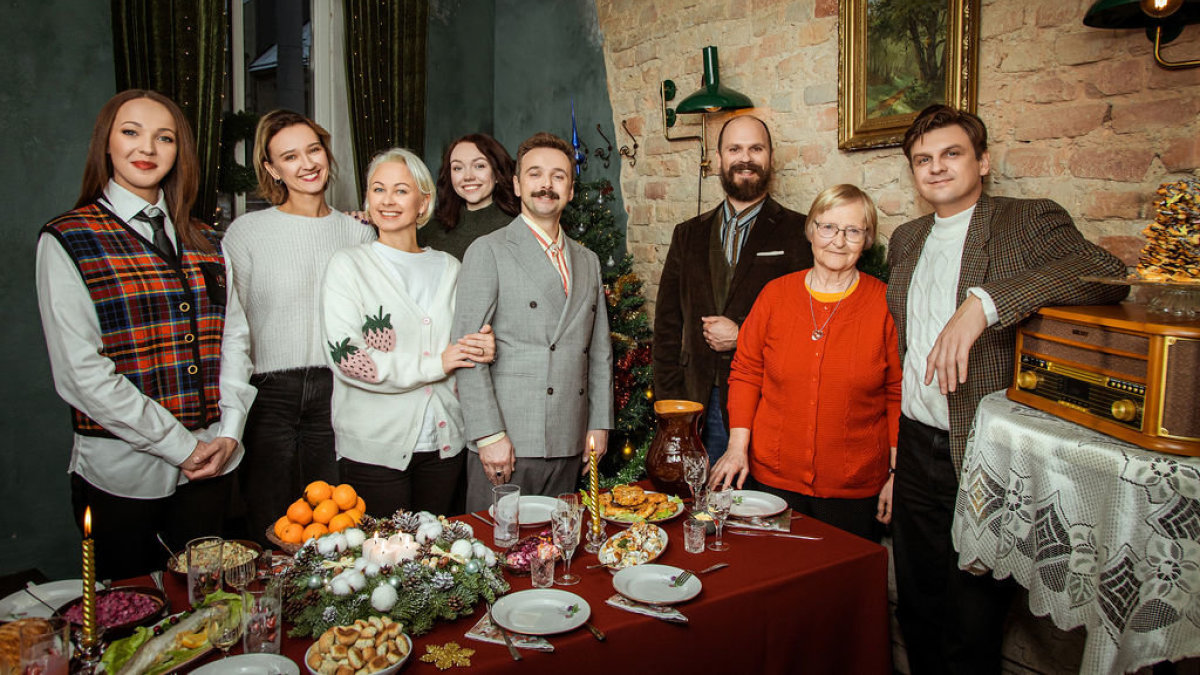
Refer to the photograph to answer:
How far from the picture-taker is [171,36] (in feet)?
12.1

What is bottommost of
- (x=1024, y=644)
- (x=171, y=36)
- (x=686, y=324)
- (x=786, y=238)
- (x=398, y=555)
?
(x=1024, y=644)

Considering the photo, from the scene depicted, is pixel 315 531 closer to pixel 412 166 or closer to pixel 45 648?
pixel 45 648

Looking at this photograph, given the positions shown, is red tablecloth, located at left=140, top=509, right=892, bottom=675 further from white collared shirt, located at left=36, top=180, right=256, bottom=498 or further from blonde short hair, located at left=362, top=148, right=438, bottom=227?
blonde short hair, located at left=362, top=148, right=438, bottom=227

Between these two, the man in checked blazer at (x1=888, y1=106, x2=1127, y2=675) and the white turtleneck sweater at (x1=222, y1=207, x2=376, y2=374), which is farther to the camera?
the white turtleneck sweater at (x1=222, y1=207, x2=376, y2=374)

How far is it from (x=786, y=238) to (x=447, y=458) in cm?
167

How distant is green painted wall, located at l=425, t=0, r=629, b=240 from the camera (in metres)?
5.07

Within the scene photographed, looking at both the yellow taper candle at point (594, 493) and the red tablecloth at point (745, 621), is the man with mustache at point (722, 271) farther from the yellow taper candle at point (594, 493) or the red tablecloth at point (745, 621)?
the yellow taper candle at point (594, 493)

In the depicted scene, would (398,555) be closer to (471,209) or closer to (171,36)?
(471,209)

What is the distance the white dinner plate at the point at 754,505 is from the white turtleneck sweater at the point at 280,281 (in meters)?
1.70

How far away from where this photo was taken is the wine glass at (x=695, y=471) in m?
2.08

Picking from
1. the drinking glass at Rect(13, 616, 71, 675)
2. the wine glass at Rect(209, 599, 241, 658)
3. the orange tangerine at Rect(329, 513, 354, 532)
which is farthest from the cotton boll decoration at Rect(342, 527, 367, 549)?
the drinking glass at Rect(13, 616, 71, 675)

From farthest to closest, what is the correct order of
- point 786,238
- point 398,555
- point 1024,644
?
point 786,238 < point 1024,644 < point 398,555

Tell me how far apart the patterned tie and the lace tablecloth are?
2541mm

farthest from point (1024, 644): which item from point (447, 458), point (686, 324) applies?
point (447, 458)
